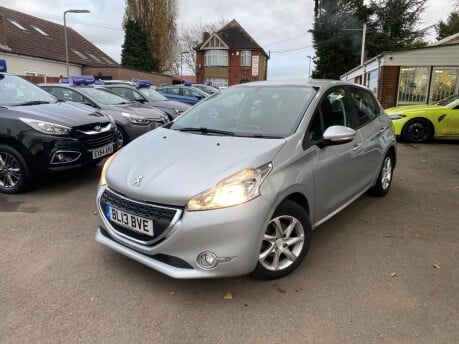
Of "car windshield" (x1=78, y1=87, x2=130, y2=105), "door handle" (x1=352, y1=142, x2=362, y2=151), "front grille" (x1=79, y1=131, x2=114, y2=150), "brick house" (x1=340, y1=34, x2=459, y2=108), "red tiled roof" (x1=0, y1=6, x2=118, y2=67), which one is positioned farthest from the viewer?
"red tiled roof" (x1=0, y1=6, x2=118, y2=67)

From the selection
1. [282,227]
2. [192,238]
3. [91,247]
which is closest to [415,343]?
[282,227]

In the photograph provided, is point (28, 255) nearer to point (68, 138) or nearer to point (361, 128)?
point (68, 138)

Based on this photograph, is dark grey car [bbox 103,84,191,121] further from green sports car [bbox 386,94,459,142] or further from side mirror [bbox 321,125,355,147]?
side mirror [bbox 321,125,355,147]

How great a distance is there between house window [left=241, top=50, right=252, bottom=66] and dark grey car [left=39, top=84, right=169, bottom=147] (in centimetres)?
4010

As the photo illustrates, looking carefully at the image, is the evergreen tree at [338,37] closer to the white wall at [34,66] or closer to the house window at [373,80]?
the house window at [373,80]

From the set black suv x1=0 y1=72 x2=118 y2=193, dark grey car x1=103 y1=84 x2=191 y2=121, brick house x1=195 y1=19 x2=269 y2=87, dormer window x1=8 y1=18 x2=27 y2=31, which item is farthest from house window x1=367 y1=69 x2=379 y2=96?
brick house x1=195 y1=19 x2=269 y2=87

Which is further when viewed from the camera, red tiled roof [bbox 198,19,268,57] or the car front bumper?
red tiled roof [bbox 198,19,268,57]

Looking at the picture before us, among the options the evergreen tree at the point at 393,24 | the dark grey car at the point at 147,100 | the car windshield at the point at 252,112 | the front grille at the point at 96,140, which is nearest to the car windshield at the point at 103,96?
the dark grey car at the point at 147,100

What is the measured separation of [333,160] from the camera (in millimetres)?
3531

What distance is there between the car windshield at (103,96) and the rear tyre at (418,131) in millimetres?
7245

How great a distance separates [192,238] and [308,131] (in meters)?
1.45

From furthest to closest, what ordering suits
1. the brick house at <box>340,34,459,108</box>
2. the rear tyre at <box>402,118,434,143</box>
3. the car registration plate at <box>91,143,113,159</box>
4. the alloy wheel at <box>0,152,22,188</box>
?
the brick house at <box>340,34,459,108</box> < the rear tyre at <box>402,118,434,143</box> < the car registration plate at <box>91,143,113,159</box> < the alloy wheel at <box>0,152,22,188</box>

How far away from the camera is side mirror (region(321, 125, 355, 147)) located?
3316 mm

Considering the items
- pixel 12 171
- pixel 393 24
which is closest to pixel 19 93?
pixel 12 171
